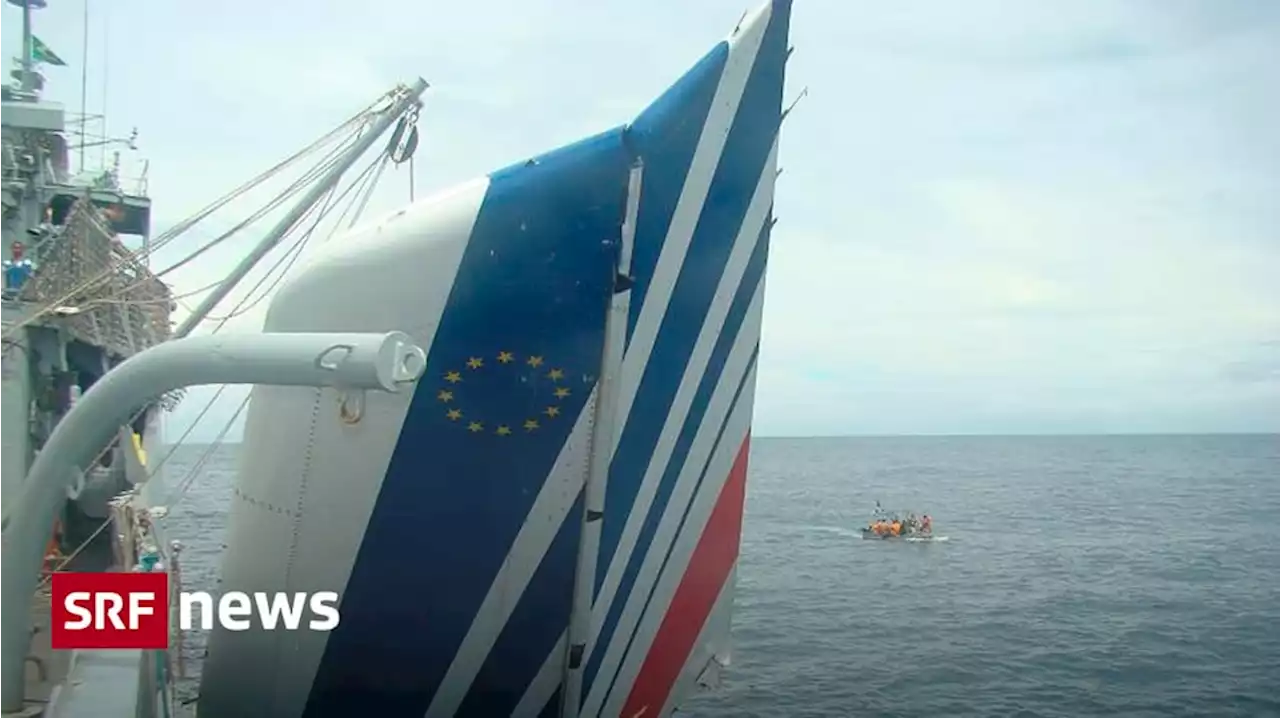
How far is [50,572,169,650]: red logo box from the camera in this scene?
6.22 m

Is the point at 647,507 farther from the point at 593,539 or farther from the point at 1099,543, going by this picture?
the point at 1099,543

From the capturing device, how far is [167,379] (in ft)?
15.7

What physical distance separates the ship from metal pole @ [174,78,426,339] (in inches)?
173

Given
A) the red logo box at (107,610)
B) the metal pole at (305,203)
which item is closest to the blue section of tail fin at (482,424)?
the red logo box at (107,610)

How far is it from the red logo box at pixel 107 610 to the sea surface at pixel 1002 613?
9.89 meters

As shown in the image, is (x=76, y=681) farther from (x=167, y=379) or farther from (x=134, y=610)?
(x=167, y=379)

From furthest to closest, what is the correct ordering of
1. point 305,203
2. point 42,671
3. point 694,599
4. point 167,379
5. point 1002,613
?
point 1002,613
point 305,203
point 694,599
point 42,671
point 167,379

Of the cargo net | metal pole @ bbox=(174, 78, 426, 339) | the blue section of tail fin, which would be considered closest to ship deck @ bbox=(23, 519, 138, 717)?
the blue section of tail fin

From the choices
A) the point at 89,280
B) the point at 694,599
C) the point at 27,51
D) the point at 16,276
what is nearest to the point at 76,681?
the point at 694,599

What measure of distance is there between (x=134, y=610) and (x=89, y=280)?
33.0 ft

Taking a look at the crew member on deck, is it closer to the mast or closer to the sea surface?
the sea surface

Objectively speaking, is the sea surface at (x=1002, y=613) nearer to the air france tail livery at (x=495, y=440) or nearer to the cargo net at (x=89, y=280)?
the cargo net at (x=89, y=280)

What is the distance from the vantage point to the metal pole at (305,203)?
1066 centimetres

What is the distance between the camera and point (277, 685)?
6992 mm
